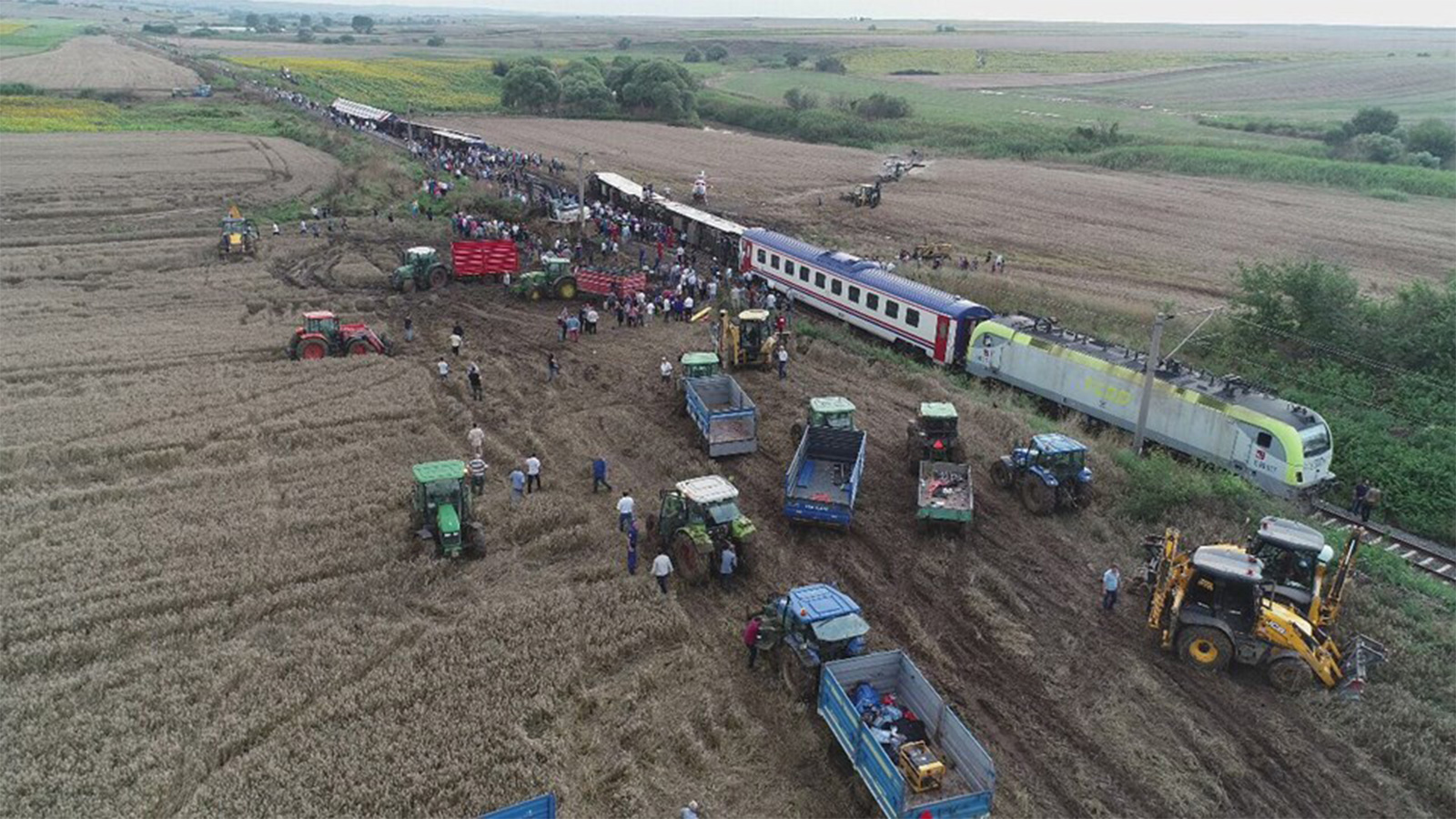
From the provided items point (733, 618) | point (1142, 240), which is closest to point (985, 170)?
point (1142, 240)

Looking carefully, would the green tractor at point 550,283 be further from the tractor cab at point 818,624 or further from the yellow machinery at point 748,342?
the tractor cab at point 818,624

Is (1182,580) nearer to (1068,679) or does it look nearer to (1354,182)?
(1068,679)

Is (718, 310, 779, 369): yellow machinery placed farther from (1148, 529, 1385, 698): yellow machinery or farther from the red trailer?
(1148, 529, 1385, 698): yellow machinery

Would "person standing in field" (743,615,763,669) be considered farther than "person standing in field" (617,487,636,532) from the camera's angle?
No

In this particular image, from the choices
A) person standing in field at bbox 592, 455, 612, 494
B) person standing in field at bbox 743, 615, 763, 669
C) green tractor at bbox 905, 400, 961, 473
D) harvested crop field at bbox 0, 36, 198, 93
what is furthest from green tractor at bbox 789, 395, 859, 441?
→ harvested crop field at bbox 0, 36, 198, 93

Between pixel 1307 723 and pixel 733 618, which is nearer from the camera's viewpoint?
pixel 1307 723
